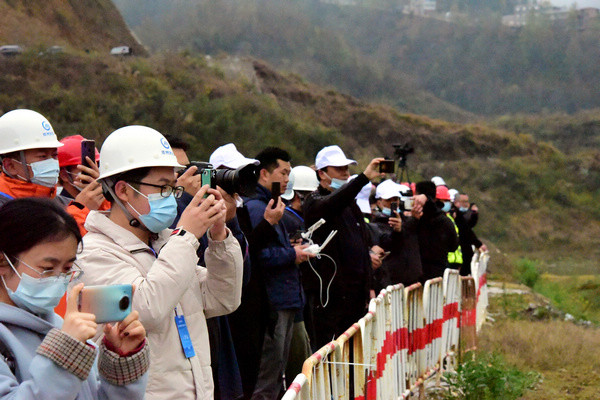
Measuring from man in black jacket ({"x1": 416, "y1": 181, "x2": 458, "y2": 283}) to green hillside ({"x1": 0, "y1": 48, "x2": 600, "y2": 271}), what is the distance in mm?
17619

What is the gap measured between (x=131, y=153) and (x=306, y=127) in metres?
37.0

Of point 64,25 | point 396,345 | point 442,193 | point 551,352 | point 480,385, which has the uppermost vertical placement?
point 396,345

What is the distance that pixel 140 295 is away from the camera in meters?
3.12

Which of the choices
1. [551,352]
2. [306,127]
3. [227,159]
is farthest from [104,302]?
[306,127]

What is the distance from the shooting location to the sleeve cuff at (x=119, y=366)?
8.64 feet

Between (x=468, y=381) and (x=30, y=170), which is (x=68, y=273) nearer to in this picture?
(x=30, y=170)

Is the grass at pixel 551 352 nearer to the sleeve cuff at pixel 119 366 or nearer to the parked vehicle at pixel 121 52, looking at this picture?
the sleeve cuff at pixel 119 366

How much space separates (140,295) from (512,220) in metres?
41.8

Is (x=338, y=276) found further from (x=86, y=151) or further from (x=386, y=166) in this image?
(x=86, y=151)

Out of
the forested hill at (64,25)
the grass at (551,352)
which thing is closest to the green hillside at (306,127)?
the forested hill at (64,25)

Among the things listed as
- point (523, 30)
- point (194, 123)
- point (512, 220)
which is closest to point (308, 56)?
point (523, 30)

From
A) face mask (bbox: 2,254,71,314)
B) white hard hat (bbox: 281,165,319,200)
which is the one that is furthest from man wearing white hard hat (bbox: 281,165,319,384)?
face mask (bbox: 2,254,71,314)

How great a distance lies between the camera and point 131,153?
333 cm

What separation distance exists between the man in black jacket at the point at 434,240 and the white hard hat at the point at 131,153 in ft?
23.3
